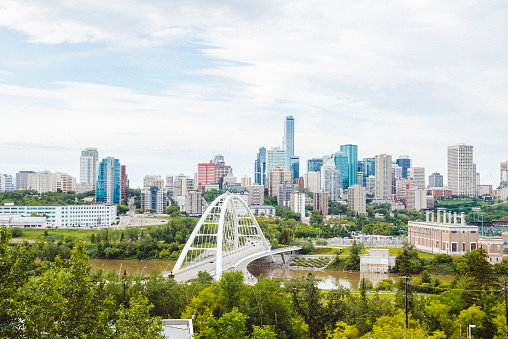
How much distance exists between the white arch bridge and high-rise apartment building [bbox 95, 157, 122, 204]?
4066 cm

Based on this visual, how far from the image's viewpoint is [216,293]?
20141 mm

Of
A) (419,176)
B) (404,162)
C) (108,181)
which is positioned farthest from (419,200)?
(404,162)

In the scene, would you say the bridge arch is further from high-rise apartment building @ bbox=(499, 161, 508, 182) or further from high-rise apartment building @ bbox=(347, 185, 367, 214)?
high-rise apartment building @ bbox=(499, 161, 508, 182)

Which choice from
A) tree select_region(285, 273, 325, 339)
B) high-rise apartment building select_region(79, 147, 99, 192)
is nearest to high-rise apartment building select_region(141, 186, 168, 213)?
high-rise apartment building select_region(79, 147, 99, 192)

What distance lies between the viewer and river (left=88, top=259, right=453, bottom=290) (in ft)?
131

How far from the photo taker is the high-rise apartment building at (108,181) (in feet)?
283

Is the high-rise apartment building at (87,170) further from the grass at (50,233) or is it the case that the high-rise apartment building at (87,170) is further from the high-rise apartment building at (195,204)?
the grass at (50,233)

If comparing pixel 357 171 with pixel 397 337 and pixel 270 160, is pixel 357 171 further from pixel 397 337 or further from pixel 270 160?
pixel 397 337

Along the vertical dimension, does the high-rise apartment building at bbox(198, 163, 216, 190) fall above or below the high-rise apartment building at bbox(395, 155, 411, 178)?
below

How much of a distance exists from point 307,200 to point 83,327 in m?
95.6

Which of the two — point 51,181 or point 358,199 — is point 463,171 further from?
point 51,181

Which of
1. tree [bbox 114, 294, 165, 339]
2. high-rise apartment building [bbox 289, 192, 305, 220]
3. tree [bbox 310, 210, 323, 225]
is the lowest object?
tree [bbox 310, 210, 323, 225]

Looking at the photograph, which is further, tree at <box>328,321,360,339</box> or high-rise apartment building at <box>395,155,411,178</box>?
high-rise apartment building at <box>395,155,411,178</box>

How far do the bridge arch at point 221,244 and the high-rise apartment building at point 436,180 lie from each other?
13990cm
